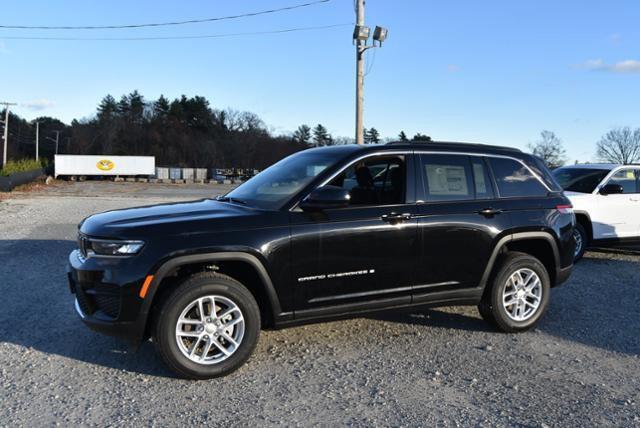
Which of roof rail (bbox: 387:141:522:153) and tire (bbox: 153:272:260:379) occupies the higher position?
roof rail (bbox: 387:141:522:153)

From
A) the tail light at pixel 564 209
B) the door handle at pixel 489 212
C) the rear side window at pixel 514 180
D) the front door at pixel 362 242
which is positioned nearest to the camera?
the front door at pixel 362 242

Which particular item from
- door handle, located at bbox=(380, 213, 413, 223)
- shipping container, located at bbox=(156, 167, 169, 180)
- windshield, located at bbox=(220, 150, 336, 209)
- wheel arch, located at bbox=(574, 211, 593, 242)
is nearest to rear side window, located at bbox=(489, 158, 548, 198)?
door handle, located at bbox=(380, 213, 413, 223)

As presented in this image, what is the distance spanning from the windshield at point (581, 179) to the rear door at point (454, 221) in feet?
16.2

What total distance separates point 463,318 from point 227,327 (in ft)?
9.45

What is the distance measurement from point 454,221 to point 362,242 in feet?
3.25

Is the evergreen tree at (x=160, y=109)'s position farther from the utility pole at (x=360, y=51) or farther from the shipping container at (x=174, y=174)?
the utility pole at (x=360, y=51)

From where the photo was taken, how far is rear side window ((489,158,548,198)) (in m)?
5.39

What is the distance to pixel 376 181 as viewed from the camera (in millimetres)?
5047

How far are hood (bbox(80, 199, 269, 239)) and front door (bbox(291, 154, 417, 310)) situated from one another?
468 mm

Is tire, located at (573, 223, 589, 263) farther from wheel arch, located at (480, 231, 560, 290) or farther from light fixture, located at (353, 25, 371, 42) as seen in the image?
light fixture, located at (353, 25, 371, 42)

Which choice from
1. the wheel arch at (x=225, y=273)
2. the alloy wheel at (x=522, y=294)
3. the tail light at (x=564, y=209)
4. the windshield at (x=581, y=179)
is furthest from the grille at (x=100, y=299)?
the windshield at (x=581, y=179)

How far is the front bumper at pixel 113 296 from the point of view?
3.95 m

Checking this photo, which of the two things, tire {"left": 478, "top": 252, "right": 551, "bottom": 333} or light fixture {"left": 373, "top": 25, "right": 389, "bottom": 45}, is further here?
light fixture {"left": 373, "top": 25, "right": 389, "bottom": 45}

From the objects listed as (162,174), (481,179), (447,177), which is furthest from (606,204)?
(162,174)
